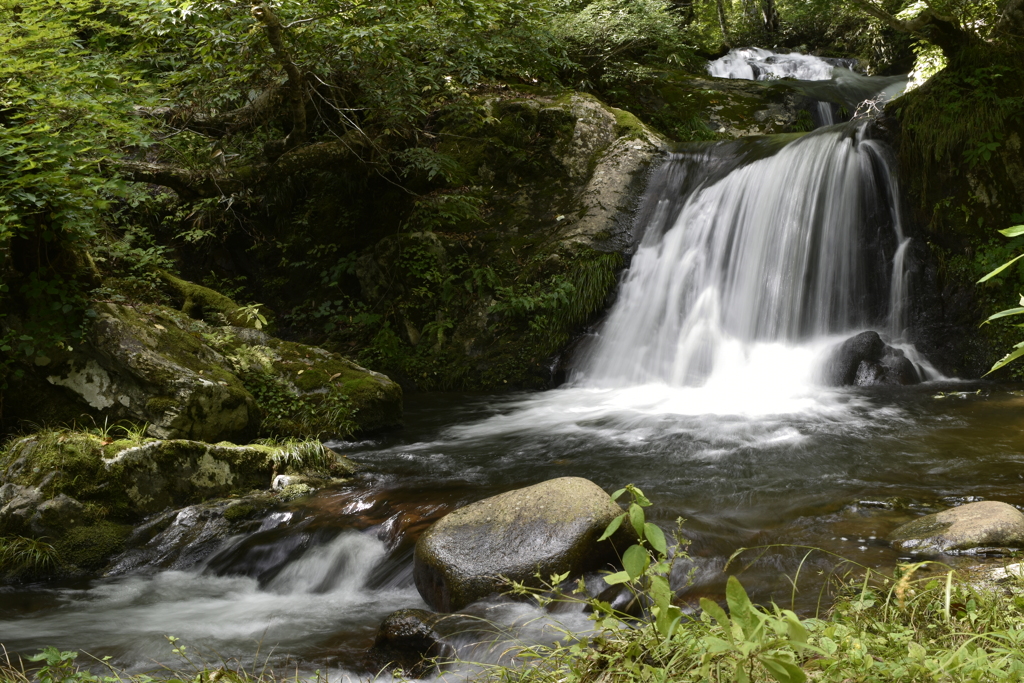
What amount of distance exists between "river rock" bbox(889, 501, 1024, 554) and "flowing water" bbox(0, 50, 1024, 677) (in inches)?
5.7

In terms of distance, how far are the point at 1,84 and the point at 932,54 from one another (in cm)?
992

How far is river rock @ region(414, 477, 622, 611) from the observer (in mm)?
3557

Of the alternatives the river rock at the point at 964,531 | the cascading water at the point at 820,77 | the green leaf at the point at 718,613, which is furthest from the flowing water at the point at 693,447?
the cascading water at the point at 820,77

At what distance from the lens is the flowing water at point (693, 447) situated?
3.80m

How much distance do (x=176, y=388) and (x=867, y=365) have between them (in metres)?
6.83

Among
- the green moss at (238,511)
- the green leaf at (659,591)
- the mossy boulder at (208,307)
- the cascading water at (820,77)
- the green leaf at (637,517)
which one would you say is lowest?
the green moss at (238,511)

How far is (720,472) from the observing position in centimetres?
533

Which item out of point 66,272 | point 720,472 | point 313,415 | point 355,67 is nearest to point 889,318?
point 720,472

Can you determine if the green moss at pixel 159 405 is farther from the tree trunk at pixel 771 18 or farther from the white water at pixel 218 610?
the tree trunk at pixel 771 18

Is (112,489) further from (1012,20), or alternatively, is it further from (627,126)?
(1012,20)

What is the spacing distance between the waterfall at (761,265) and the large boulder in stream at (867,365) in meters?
0.49

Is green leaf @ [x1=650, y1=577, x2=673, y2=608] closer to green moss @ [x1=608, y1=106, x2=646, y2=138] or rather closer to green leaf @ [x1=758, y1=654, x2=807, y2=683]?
green leaf @ [x1=758, y1=654, x2=807, y2=683]

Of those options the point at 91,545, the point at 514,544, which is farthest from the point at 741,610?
the point at 91,545

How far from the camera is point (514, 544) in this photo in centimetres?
366
